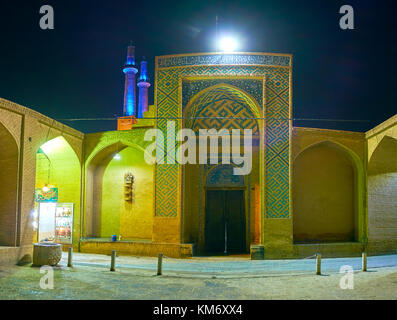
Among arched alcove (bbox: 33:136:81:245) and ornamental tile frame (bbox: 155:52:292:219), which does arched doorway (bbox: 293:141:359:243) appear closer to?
ornamental tile frame (bbox: 155:52:292:219)

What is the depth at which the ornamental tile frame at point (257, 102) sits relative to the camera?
40.4ft

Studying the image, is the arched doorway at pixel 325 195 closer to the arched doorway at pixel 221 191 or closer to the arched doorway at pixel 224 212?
the arched doorway at pixel 221 191

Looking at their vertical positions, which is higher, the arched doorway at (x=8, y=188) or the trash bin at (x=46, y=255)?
the arched doorway at (x=8, y=188)

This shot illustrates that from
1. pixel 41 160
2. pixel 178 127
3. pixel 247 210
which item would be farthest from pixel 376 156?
pixel 41 160

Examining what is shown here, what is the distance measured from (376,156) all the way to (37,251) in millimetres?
11794

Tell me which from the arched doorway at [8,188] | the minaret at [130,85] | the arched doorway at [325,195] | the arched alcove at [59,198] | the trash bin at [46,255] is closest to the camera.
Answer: the trash bin at [46,255]

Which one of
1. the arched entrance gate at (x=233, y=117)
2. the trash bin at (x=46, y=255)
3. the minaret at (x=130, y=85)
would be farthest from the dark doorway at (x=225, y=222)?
the minaret at (x=130, y=85)

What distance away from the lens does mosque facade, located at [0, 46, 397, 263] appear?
12.4m

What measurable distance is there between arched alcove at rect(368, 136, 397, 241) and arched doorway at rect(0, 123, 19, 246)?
12.0 metres

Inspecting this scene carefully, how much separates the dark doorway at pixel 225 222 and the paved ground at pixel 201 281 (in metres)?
2.47

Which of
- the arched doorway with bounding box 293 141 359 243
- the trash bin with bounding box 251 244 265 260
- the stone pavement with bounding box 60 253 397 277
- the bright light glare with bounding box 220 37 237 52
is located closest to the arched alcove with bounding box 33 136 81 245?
the stone pavement with bounding box 60 253 397 277

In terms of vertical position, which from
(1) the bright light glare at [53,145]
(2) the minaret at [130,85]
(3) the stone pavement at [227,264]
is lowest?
(3) the stone pavement at [227,264]

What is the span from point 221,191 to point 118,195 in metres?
4.29

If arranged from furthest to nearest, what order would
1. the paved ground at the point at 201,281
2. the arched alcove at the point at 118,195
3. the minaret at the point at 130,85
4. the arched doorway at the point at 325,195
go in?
the minaret at the point at 130,85 → the arched alcove at the point at 118,195 → the arched doorway at the point at 325,195 → the paved ground at the point at 201,281
